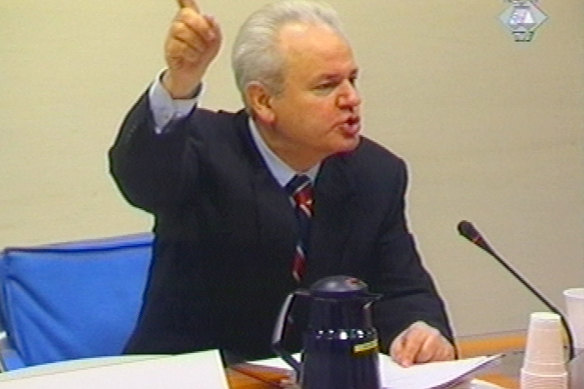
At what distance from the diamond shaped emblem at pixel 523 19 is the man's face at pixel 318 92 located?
1.09 meters

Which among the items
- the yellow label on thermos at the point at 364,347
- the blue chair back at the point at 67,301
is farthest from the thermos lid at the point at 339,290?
the blue chair back at the point at 67,301

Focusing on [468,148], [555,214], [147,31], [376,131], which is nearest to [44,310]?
[147,31]

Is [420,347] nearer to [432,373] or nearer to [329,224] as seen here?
[432,373]

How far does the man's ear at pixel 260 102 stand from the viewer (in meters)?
1.83

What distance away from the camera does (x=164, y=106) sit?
5.29 ft

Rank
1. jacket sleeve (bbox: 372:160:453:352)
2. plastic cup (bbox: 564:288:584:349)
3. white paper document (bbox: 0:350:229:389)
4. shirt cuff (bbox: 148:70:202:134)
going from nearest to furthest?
white paper document (bbox: 0:350:229:389)
plastic cup (bbox: 564:288:584:349)
shirt cuff (bbox: 148:70:202:134)
jacket sleeve (bbox: 372:160:453:352)

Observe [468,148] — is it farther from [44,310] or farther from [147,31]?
[44,310]

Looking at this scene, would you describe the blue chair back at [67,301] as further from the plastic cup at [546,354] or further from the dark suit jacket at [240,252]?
the plastic cup at [546,354]

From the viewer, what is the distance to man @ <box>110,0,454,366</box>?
179cm

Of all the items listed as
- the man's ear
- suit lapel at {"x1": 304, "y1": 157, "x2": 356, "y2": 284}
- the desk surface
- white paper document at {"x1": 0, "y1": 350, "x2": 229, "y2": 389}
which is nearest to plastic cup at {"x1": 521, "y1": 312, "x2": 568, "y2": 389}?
the desk surface

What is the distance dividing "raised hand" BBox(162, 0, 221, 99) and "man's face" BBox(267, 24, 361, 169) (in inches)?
10.0

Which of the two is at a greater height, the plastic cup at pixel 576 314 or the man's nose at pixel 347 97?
the man's nose at pixel 347 97

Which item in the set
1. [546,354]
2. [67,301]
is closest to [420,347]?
[546,354]

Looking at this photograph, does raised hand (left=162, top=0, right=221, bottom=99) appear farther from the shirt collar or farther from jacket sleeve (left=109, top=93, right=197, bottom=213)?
the shirt collar
